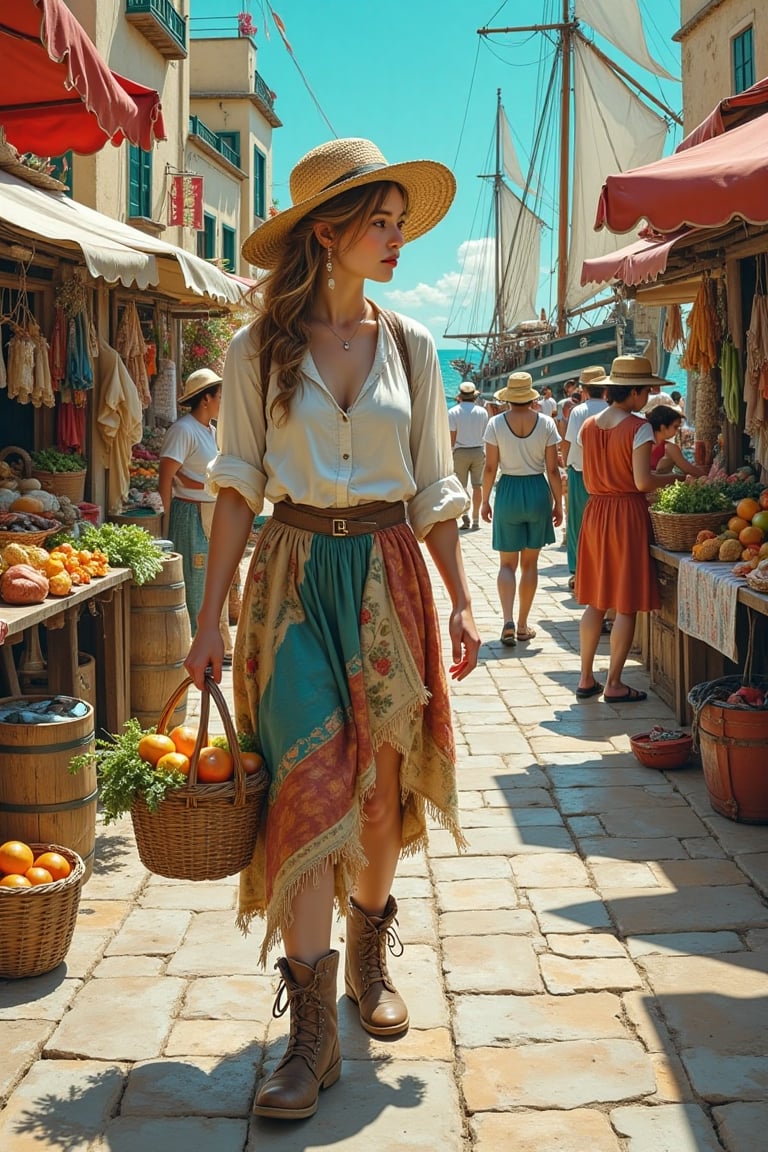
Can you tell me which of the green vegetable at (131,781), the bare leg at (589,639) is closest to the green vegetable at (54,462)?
the bare leg at (589,639)

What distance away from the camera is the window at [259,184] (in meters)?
29.0

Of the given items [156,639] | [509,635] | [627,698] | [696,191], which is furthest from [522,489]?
[696,191]

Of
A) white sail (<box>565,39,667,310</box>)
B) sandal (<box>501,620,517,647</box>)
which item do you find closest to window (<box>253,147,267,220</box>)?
white sail (<box>565,39,667,310</box>)

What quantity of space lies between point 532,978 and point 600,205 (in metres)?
3.40

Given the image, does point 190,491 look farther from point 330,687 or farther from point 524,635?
point 330,687

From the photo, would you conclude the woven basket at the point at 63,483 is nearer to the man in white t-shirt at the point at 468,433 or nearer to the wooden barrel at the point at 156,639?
the wooden barrel at the point at 156,639

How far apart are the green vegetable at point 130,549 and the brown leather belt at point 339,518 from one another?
10.9 ft

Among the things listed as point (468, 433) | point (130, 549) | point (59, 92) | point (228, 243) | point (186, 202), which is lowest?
point (130, 549)

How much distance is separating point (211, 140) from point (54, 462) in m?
18.1

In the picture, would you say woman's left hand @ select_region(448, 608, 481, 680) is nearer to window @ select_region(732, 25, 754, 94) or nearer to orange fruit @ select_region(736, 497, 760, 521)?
orange fruit @ select_region(736, 497, 760, 521)

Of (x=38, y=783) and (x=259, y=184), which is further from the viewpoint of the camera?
(x=259, y=184)

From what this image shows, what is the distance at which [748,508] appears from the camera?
6746 mm

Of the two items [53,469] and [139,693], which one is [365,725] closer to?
[139,693]

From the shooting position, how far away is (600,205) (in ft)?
18.7
